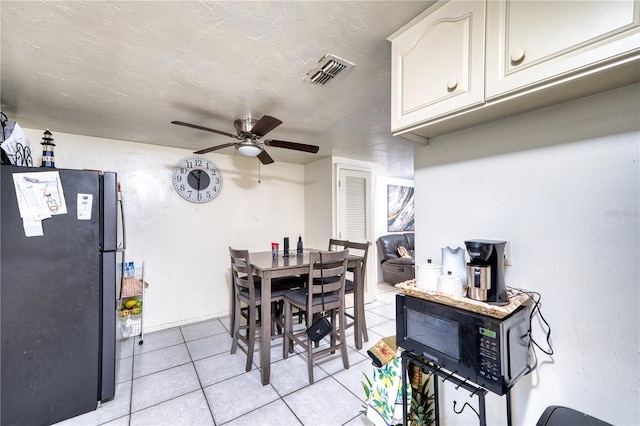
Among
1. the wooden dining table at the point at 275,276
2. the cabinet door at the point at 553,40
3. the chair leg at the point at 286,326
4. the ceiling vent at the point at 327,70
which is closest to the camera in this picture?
the cabinet door at the point at 553,40

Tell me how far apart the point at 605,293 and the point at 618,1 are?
36.9 inches

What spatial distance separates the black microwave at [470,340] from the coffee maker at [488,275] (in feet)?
0.24

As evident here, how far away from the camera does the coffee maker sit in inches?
38.8

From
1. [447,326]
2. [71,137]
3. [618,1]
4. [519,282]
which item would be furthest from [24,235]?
[618,1]

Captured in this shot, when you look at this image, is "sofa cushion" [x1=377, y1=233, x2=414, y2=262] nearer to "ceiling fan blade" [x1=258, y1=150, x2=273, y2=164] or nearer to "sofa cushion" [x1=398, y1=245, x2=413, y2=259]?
"sofa cushion" [x1=398, y1=245, x2=413, y2=259]

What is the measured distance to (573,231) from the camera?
1001 millimetres

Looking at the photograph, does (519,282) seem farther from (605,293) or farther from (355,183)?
(355,183)

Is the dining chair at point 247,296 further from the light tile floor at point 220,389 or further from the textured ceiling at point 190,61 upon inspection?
the textured ceiling at point 190,61

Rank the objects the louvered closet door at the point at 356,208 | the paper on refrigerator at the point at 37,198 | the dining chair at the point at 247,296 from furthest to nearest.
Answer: the louvered closet door at the point at 356,208, the dining chair at the point at 247,296, the paper on refrigerator at the point at 37,198

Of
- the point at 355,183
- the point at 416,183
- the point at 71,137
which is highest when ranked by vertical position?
the point at 71,137

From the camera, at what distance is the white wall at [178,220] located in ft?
9.71

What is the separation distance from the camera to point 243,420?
1.73 meters

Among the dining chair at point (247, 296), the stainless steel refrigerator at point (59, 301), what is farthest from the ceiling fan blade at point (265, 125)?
the stainless steel refrigerator at point (59, 301)

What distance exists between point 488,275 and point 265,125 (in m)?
1.70
